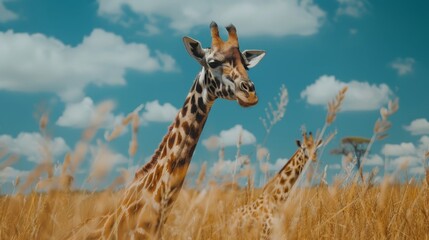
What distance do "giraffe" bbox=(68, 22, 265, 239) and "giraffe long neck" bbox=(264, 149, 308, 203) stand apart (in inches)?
136

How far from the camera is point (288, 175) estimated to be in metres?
7.33

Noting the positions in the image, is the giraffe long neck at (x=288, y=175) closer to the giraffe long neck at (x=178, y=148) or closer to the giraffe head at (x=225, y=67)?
the giraffe head at (x=225, y=67)

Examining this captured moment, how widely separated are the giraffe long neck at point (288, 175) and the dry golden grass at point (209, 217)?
2.69 metres

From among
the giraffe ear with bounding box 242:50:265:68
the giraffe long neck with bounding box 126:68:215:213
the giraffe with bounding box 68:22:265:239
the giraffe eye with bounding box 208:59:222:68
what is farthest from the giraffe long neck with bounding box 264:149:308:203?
the giraffe long neck with bounding box 126:68:215:213

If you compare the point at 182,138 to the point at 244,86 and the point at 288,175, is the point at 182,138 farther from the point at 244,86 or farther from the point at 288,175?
the point at 288,175

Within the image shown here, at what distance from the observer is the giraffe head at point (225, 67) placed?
3617 mm

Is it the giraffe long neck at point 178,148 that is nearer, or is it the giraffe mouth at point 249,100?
the giraffe long neck at point 178,148

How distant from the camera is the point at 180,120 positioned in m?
3.55

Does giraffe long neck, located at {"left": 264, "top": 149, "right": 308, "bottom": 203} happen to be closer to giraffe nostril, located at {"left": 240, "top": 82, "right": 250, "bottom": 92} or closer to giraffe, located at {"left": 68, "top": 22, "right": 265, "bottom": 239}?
giraffe, located at {"left": 68, "top": 22, "right": 265, "bottom": 239}

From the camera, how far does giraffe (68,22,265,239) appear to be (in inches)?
116

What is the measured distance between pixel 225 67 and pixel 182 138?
78 cm

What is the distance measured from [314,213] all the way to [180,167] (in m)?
1.28

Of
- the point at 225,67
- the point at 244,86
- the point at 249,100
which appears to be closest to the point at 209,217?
the point at 249,100

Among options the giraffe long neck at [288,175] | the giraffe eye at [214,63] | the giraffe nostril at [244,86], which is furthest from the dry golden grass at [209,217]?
the giraffe long neck at [288,175]
